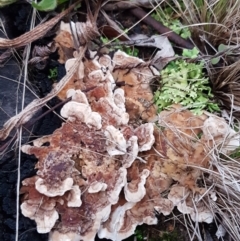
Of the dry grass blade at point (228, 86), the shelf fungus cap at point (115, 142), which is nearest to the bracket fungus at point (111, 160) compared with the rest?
the shelf fungus cap at point (115, 142)

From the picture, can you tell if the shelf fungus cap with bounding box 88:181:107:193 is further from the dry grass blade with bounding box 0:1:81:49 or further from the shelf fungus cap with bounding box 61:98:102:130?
the dry grass blade with bounding box 0:1:81:49

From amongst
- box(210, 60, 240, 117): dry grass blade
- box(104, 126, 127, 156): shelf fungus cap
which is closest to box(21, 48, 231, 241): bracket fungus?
box(104, 126, 127, 156): shelf fungus cap

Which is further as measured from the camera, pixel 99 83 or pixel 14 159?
pixel 99 83

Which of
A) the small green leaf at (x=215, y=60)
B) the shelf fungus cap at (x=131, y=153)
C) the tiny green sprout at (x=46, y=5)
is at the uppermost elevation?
the tiny green sprout at (x=46, y=5)

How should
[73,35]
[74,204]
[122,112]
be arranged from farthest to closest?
[73,35]
[122,112]
[74,204]

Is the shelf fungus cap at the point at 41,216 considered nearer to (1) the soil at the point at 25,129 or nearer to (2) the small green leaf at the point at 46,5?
(1) the soil at the point at 25,129

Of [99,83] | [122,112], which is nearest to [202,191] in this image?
[122,112]

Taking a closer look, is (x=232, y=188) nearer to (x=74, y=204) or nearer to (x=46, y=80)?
(x=74, y=204)
